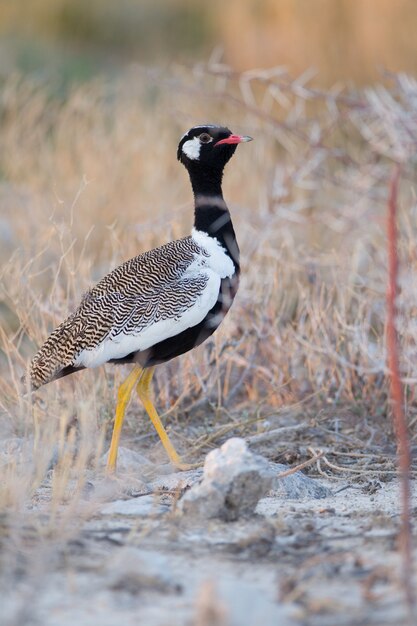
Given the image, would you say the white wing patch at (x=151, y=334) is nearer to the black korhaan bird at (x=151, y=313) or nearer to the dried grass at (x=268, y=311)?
the black korhaan bird at (x=151, y=313)

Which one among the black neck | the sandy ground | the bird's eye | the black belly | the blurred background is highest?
the blurred background

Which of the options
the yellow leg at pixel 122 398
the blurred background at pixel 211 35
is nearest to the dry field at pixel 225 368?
the yellow leg at pixel 122 398

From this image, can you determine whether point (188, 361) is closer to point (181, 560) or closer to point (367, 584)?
point (181, 560)

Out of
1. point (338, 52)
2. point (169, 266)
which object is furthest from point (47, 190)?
point (338, 52)

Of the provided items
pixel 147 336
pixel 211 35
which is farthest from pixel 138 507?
pixel 211 35

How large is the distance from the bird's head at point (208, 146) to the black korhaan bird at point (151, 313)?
10 centimetres

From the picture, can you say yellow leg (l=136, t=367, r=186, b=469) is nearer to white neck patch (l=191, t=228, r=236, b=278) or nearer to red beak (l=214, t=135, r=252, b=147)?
white neck patch (l=191, t=228, r=236, b=278)

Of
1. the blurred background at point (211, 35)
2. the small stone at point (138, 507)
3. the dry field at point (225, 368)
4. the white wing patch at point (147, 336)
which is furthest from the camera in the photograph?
the blurred background at point (211, 35)

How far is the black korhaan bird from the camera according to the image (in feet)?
14.4

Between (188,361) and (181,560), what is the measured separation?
2192 millimetres

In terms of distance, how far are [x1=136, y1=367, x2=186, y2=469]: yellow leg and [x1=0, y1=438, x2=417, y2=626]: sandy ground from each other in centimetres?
70

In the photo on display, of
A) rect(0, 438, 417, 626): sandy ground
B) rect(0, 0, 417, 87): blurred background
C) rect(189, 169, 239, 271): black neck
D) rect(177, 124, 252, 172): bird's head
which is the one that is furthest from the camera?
rect(0, 0, 417, 87): blurred background

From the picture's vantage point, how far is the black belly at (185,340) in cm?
441

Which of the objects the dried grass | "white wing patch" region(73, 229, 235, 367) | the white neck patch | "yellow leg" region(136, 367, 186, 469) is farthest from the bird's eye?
"yellow leg" region(136, 367, 186, 469)
